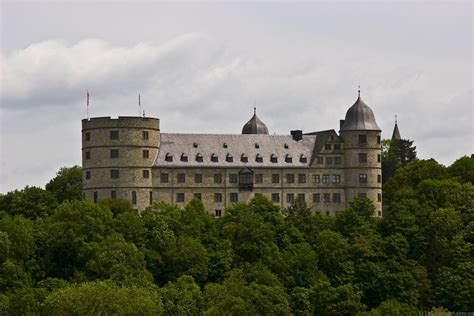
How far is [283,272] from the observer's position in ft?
372

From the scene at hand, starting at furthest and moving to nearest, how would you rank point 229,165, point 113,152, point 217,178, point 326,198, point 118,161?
1. point 326,198
2. point 229,165
3. point 217,178
4. point 113,152
5. point 118,161

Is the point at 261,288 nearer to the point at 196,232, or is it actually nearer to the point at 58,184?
the point at 196,232

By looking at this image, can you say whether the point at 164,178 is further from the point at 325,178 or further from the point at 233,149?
the point at 325,178

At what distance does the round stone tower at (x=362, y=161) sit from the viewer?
136 metres

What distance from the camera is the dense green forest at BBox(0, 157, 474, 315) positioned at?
10400 cm

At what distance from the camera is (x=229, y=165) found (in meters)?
135

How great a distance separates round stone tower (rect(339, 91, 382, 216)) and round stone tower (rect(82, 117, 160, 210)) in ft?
69.7

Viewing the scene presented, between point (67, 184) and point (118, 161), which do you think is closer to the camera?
point (118, 161)

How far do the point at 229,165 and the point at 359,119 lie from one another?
14.7m

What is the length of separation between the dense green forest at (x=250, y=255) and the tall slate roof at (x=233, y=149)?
346 inches

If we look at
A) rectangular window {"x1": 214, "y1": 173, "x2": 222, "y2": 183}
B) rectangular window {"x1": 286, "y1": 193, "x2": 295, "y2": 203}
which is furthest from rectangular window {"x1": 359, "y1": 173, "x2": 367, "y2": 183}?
rectangular window {"x1": 214, "y1": 173, "x2": 222, "y2": 183}

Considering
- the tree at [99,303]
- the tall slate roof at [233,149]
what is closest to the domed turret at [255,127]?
the tall slate roof at [233,149]

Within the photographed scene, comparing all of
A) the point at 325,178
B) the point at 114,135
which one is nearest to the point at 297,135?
the point at 325,178

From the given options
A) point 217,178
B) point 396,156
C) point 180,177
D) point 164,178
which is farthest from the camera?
point 396,156
